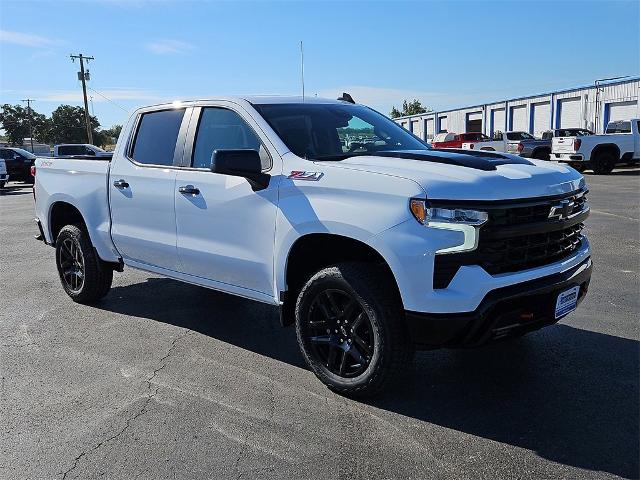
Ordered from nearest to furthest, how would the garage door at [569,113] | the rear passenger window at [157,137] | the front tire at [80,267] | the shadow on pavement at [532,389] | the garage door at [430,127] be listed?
the shadow on pavement at [532,389] → the rear passenger window at [157,137] → the front tire at [80,267] → the garage door at [569,113] → the garage door at [430,127]

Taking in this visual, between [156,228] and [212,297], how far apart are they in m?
1.52

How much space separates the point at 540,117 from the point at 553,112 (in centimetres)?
289

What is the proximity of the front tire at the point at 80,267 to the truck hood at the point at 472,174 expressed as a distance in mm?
3078

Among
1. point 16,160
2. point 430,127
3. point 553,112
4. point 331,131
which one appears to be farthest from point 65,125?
point 331,131

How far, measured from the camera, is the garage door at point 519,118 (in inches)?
1905

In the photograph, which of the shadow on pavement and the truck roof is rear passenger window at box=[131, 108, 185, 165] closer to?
the truck roof

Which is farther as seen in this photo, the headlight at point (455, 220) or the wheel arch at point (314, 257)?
the wheel arch at point (314, 257)

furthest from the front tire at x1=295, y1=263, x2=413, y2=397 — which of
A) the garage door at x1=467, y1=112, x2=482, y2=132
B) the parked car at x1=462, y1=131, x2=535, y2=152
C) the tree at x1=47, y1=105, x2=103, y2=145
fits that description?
the tree at x1=47, y1=105, x2=103, y2=145

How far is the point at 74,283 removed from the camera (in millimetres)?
6078

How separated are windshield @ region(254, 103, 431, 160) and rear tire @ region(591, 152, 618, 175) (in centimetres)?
2054

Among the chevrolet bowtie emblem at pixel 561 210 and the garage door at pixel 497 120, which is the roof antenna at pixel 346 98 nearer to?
the chevrolet bowtie emblem at pixel 561 210

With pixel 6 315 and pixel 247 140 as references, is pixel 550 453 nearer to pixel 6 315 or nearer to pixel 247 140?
pixel 247 140

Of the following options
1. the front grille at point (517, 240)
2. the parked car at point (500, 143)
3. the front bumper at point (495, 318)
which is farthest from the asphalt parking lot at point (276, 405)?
the parked car at point (500, 143)

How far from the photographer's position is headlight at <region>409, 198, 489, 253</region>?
3156 millimetres
